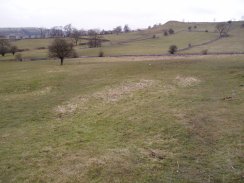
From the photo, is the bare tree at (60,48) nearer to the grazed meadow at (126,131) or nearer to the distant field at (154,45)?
the distant field at (154,45)

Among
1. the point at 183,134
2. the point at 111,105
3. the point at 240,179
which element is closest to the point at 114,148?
the point at 183,134

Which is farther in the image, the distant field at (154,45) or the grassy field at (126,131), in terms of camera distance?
the distant field at (154,45)

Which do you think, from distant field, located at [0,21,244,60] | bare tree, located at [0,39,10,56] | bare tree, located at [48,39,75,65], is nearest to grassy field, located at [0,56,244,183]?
bare tree, located at [48,39,75,65]

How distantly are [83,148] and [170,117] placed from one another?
7867 millimetres

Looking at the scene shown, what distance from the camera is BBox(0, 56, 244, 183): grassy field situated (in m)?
14.5

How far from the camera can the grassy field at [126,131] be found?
1445cm

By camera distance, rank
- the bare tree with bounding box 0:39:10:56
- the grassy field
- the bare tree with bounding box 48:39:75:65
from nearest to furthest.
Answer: the grassy field
the bare tree with bounding box 48:39:75:65
the bare tree with bounding box 0:39:10:56

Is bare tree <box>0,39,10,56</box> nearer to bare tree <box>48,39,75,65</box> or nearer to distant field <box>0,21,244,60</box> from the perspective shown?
distant field <box>0,21,244,60</box>

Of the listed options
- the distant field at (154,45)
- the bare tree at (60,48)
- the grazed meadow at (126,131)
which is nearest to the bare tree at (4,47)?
the distant field at (154,45)

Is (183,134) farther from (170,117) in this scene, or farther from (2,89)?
(2,89)

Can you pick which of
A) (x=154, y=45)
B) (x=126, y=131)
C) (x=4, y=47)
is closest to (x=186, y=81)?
(x=126, y=131)

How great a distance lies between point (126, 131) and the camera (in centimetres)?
2000

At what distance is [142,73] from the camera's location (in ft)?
142

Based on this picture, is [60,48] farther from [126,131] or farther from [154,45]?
[154,45]
